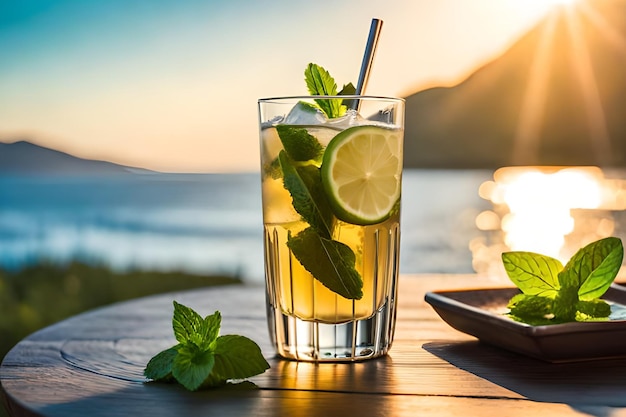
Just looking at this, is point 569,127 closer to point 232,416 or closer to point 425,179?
point 425,179

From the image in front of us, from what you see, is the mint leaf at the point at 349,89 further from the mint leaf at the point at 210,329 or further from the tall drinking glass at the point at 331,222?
the mint leaf at the point at 210,329

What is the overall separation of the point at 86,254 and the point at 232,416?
1125cm

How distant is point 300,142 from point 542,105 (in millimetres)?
41602

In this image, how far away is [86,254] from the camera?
11.9m

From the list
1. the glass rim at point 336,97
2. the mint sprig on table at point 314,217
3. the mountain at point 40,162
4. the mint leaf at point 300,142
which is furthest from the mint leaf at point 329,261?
the mountain at point 40,162

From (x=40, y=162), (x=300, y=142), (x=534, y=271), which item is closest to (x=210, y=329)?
(x=300, y=142)

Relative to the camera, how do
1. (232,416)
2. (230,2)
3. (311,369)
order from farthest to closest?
(230,2) → (311,369) → (232,416)

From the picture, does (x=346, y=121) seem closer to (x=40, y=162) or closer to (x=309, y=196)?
(x=309, y=196)

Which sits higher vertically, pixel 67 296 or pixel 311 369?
pixel 311 369

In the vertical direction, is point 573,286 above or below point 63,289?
above

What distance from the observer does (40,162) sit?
→ 72.8 ft

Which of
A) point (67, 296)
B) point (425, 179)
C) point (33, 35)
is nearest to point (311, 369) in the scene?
point (67, 296)

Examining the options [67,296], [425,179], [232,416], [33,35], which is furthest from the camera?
[425,179]

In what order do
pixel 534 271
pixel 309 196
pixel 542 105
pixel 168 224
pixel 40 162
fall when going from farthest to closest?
pixel 542 105, pixel 40 162, pixel 168 224, pixel 534 271, pixel 309 196
